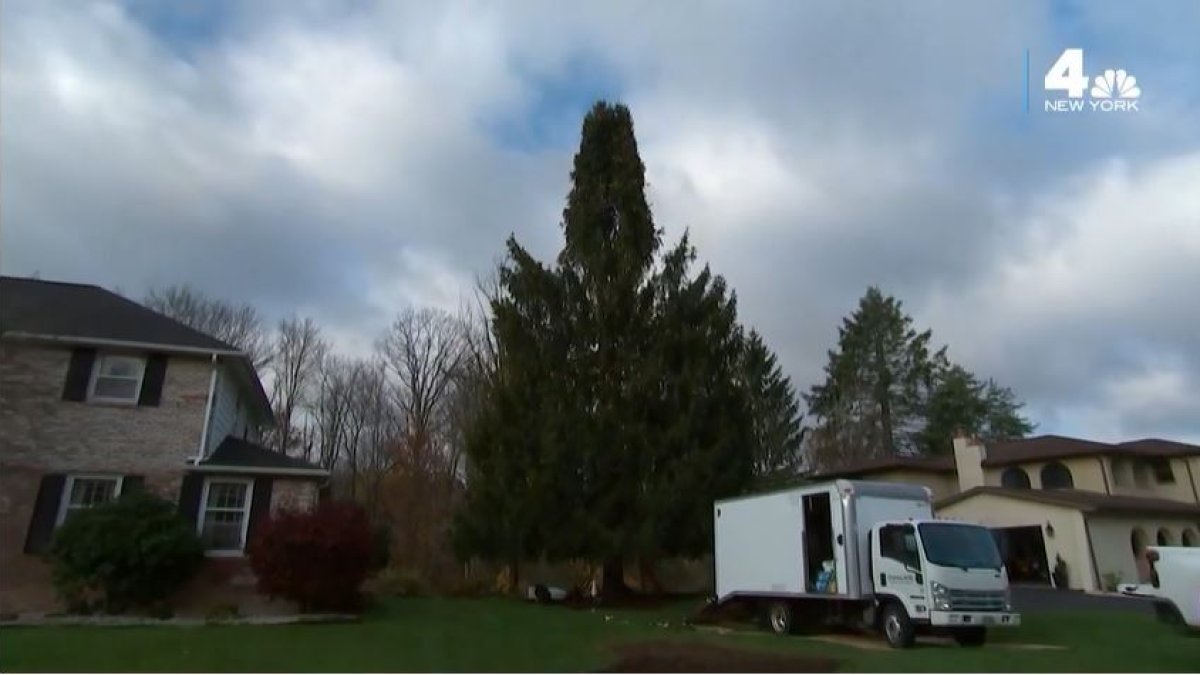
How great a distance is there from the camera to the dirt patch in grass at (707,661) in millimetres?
10461

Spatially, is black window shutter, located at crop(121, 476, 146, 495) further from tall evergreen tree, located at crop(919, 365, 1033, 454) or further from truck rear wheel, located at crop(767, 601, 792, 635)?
tall evergreen tree, located at crop(919, 365, 1033, 454)

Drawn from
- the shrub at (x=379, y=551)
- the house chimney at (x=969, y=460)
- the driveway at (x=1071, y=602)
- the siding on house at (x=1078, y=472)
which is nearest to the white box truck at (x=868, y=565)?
the shrub at (x=379, y=551)

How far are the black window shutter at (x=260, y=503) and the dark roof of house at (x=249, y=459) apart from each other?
0.38 metres

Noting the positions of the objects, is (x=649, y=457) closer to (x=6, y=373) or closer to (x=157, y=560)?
(x=157, y=560)

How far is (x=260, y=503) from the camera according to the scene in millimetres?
18469

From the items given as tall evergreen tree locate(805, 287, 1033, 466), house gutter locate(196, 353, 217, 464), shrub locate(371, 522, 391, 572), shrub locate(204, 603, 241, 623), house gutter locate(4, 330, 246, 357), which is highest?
tall evergreen tree locate(805, 287, 1033, 466)

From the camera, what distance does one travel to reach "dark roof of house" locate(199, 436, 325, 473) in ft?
61.2

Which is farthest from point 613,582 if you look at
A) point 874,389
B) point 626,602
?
point 874,389

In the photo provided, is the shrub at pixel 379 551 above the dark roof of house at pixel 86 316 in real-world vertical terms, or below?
below

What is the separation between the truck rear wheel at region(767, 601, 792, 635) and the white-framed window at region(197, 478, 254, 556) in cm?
1240

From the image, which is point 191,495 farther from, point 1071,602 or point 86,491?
point 1071,602

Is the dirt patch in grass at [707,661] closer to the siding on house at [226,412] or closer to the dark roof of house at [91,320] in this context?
the siding on house at [226,412]

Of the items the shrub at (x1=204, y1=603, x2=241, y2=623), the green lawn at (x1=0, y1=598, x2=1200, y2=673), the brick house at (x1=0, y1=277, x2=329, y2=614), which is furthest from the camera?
the brick house at (x1=0, y1=277, x2=329, y2=614)

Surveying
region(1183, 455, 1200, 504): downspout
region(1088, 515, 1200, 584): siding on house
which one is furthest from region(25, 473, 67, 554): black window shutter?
region(1183, 455, 1200, 504): downspout
